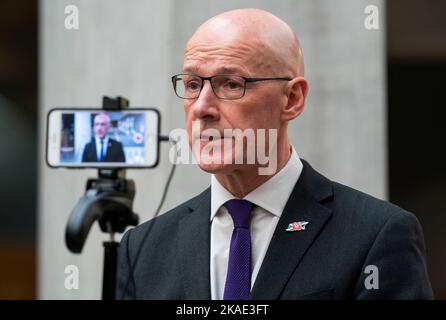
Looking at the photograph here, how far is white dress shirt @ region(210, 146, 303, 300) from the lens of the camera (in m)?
2.61

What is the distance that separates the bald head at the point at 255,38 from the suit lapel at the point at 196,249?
545 mm

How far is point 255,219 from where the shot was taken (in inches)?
104

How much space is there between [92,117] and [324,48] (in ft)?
7.91

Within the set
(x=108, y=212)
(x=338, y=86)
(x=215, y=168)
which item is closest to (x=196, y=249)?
(x=215, y=168)

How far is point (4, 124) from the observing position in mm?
5656

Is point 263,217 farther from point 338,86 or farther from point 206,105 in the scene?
point 338,86

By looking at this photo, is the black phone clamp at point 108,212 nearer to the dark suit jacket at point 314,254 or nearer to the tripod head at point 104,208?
the tripod head at point 104,208

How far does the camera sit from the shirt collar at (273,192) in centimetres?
266

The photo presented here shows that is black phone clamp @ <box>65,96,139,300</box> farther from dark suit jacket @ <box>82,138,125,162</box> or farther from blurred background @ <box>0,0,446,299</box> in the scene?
blurred background @ <box>0,0,446,299</box>

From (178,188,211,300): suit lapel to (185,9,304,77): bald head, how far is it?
545mm

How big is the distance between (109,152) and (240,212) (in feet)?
1.52

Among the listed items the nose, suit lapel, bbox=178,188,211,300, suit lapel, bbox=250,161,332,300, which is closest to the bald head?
the nose

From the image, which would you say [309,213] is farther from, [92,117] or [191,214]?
[92,117]

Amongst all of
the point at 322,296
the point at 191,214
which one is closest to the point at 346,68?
the point at 191,214
